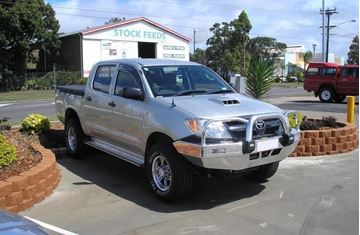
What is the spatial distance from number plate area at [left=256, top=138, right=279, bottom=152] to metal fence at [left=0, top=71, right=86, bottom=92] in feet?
116

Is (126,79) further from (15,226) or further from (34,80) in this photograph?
(34,80)

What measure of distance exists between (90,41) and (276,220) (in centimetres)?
4062

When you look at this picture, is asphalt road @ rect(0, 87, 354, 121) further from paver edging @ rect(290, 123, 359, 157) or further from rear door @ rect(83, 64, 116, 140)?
paver edging @ rect(290, 123, 359, 157)

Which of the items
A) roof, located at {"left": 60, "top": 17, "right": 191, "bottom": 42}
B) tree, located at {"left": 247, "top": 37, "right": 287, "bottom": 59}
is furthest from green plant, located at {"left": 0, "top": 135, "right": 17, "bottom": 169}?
tree, located at {"left": 247, "top": 37, "right": 287, "bottom": 59}

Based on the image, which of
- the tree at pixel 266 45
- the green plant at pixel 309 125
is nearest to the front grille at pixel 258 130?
the green plant at pixel 309 125

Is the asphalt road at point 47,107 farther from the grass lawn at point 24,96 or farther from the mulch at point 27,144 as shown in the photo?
the mulch at point 27,144

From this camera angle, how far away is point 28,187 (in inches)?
243

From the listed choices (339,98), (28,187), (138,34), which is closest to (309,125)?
(28,187)

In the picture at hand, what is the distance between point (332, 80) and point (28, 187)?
21.4m

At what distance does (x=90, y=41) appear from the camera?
44.4 metres

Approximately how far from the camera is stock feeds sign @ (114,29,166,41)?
4621cm

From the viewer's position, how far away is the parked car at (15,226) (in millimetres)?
3023

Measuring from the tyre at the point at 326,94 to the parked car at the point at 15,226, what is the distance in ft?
78.0

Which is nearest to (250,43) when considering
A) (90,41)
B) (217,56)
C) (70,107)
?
(217,56)
